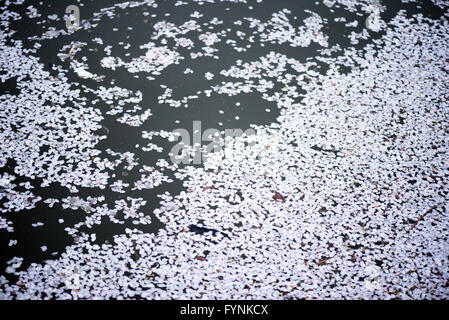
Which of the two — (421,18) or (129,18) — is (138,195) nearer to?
(129,18)

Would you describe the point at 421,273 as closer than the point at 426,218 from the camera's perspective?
Yes

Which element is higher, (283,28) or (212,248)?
(283,28)

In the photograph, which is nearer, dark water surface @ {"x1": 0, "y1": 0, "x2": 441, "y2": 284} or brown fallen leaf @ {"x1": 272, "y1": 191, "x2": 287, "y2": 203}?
dark water surface @ {"x1": 0, "y1": 0, "x2": 441, "y2": 284}

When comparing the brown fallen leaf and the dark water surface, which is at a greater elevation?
the dark water surface

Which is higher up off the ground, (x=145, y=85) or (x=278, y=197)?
(x=145, y=85)

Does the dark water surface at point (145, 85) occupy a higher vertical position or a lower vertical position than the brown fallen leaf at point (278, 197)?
higher

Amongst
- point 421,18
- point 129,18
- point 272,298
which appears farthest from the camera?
point 421,18

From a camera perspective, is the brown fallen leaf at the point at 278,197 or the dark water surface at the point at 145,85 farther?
the brown fallen leaf at the point at 278,197

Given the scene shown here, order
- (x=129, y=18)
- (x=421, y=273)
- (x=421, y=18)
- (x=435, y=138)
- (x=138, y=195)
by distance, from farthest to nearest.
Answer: (x=421, y=18) → (x=129, y=18) → (x=435, y=138) → (x=138, y=195) → (x=421, y=273)

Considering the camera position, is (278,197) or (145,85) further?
(145,85)

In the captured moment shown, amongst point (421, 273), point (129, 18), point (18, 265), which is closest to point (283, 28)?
point (129, 18)
